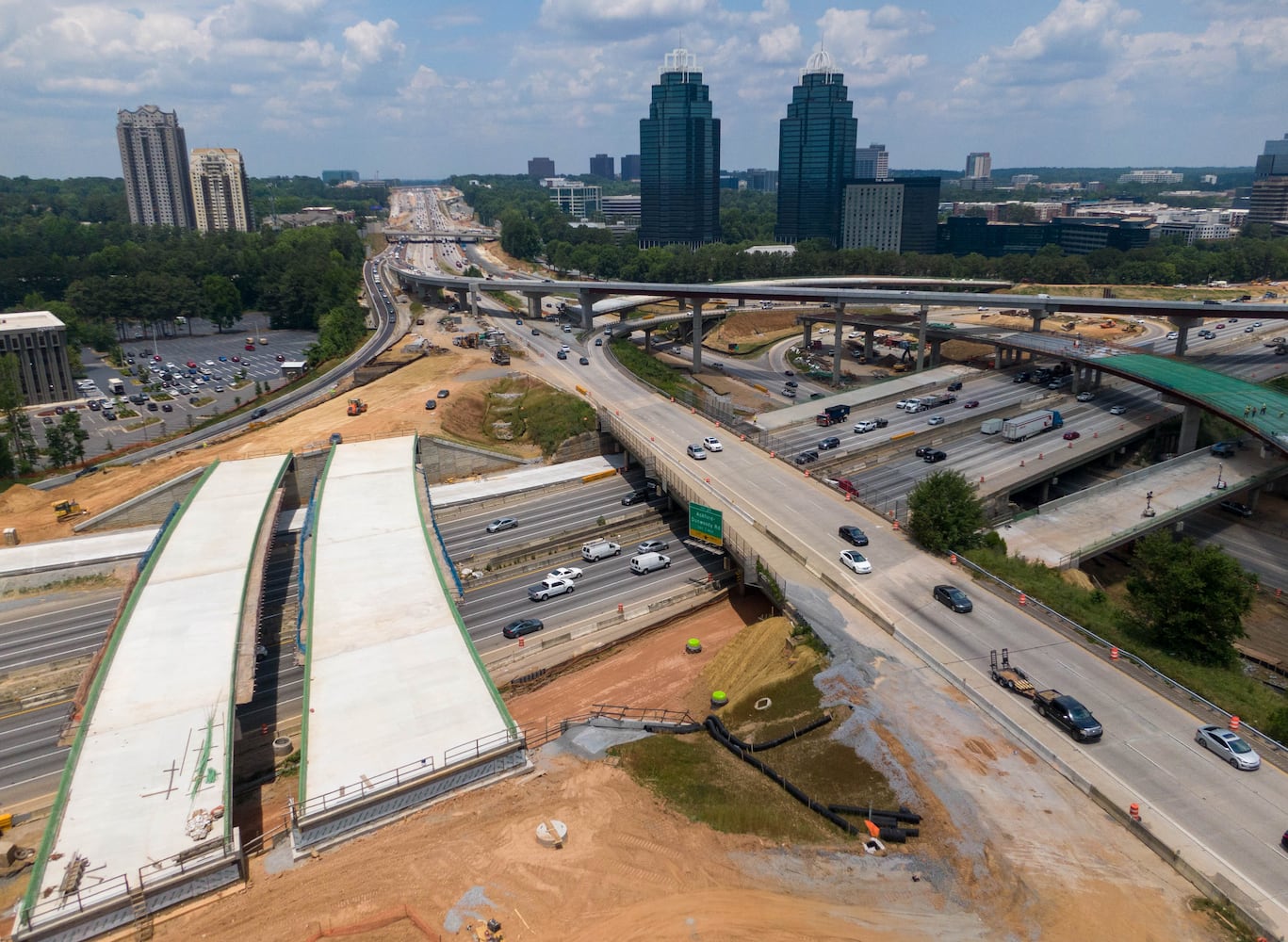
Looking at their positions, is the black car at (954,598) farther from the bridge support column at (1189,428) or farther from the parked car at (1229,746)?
the bridge support column at (1189,428)

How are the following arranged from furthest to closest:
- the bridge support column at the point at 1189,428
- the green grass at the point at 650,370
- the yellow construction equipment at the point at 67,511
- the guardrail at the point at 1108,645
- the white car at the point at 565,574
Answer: the green grass at the point at 650,370 → the bridge support column at the point at 1189,428 → the yellow construction equipment at the point at 67,511 → the white car at the point at 565,574 → the guardrail at the point at 1108,645

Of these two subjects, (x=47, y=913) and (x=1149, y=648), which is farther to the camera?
(x=1149, y=648)

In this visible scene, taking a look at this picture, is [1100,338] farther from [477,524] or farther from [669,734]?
[669,734]

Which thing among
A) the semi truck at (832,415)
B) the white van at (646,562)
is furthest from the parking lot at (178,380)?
the semi truck at (832,415)

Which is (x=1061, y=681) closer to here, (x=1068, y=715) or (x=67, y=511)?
(x=1068, y=715)

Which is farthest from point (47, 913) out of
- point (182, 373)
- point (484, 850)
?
point (182, 373)

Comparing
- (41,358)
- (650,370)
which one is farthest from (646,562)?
(41,358)

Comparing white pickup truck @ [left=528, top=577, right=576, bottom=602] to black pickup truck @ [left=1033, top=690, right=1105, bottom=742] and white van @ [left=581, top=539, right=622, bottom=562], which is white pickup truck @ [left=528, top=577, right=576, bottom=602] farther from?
black pickup truck @ [left=1033, top=690, right=1105, bottom=742]

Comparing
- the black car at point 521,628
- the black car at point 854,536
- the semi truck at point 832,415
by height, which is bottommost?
the black car at point 521,628
